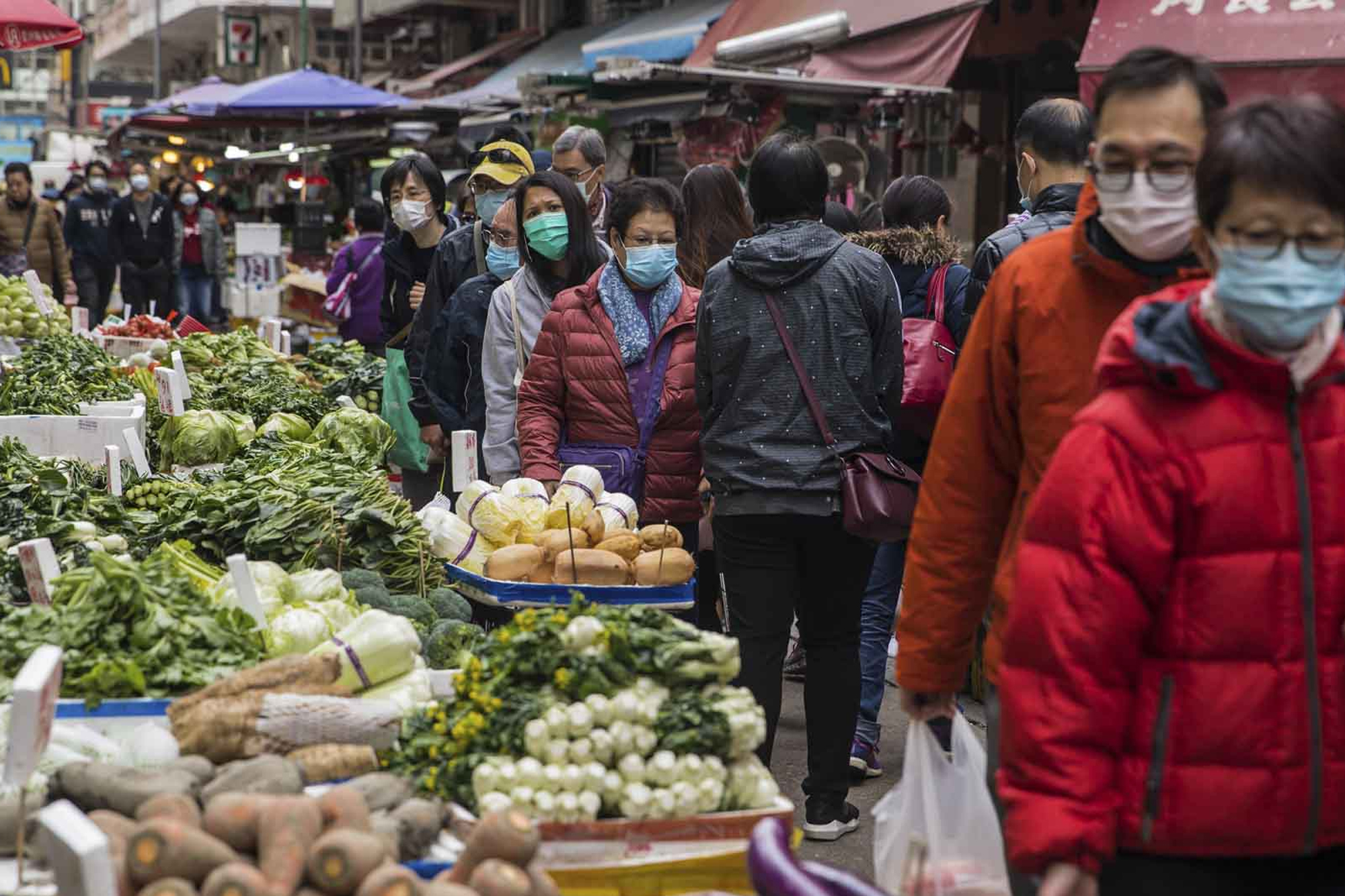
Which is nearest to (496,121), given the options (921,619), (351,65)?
(921,619)

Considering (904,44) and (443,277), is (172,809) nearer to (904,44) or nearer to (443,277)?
(443,277)

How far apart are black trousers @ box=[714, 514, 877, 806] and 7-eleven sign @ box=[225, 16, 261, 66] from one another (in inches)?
1633

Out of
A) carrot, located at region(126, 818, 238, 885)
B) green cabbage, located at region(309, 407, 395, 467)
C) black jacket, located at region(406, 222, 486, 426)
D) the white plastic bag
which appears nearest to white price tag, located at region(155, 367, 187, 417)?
green cabbage, located at region(309, 407, 395, 467)

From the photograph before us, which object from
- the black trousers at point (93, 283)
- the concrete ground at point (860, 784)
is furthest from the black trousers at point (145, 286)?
the concrete ground at point (860, 784)

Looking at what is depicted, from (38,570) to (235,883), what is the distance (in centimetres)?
188

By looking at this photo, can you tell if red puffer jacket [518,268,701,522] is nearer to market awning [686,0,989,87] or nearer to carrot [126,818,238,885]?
carrot [126,818,238,885]

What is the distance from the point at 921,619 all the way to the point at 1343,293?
1.07 m

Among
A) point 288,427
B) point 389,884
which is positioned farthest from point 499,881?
point 288,427

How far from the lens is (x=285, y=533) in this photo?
18.1 ft

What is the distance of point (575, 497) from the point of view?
573 centimetres

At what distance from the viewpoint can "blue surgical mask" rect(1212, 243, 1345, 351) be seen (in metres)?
2.38

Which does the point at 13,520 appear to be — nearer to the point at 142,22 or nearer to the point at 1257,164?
the point at 1257,164

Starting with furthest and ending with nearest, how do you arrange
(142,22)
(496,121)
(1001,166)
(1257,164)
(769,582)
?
1. (142,22)
2. (496,121)
3. (1001,166)
4. (769,582)
5. (1257,164)

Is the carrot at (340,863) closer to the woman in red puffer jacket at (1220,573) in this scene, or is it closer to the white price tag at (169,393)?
the woman in red puffer jacket at (1220,573)
